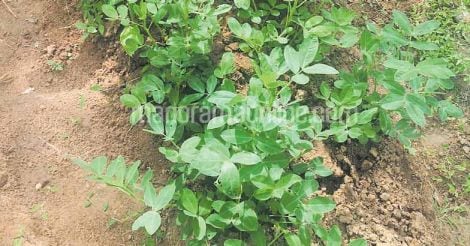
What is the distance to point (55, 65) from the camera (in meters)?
2.55

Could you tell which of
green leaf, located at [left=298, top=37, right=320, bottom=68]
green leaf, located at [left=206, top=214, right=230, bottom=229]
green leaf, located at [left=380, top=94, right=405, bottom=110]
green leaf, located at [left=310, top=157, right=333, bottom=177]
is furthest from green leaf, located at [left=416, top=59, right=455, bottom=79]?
green leaf, located at [left=206, top=214, right=230, bottom=229]

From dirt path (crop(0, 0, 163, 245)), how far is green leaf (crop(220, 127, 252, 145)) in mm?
582

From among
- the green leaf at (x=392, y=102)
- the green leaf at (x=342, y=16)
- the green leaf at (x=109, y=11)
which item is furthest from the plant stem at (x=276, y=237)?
the green leaf at (x=109, y=11)

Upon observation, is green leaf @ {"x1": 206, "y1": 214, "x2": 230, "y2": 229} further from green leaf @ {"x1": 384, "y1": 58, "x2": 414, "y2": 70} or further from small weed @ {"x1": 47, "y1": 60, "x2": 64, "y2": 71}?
small weed @ {"x1": 47, "y1": 60, "x2": 64, "y2": 71}

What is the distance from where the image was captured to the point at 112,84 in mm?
2480

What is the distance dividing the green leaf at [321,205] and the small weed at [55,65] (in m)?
1.41

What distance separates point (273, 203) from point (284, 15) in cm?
107

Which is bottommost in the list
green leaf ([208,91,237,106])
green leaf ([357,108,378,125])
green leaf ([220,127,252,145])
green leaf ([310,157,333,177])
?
green leaf ([310,157,333,177])

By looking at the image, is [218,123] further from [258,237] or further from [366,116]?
[366,116]

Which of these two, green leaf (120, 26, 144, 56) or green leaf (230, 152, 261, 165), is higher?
green leaf (120, 26, 144, 56)

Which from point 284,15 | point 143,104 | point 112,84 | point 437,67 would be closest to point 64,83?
point 112,84

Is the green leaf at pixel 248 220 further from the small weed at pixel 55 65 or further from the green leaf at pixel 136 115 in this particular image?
the small weed at pixel 55 65

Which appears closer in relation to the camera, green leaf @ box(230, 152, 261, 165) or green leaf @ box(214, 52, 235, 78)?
green leaf @ box(230, 152, 261, 165)

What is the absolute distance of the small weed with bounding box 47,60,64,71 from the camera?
2.55 meters
